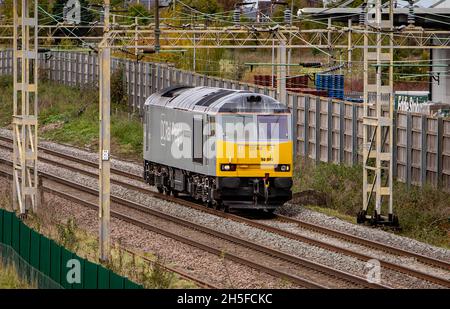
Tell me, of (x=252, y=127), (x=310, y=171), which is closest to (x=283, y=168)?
(x=252, y=127)

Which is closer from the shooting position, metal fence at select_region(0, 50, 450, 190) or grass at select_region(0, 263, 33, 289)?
grass at select_region(0, 263, 33, 289)

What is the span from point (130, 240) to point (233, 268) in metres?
4.28

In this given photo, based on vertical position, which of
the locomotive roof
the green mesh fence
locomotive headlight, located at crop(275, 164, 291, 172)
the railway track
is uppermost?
the locomotive roof

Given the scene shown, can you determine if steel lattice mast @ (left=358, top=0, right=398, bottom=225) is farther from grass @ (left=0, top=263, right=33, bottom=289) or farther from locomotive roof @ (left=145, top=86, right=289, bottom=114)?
grass @ (left=0, top=263, right=33, bottom=289)

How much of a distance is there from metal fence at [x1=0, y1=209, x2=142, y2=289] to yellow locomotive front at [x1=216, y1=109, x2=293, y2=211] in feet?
25.7

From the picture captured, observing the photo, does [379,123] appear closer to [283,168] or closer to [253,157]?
[283,168]

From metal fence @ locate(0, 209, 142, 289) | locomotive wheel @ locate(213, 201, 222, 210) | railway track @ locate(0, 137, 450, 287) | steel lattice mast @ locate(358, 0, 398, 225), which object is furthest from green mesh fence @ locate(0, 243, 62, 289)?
steel lattice mast @ locate(358, 0, 398, 225)

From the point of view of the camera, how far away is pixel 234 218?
1117 inches

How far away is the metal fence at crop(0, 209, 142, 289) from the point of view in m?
16.1

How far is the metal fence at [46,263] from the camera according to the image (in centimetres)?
1606

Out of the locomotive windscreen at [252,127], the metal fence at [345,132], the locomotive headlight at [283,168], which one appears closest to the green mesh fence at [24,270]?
the locomotive windscreen at [252,127]

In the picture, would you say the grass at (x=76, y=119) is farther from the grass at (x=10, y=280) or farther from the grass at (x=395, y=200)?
the grass at (x=10, y=280)
